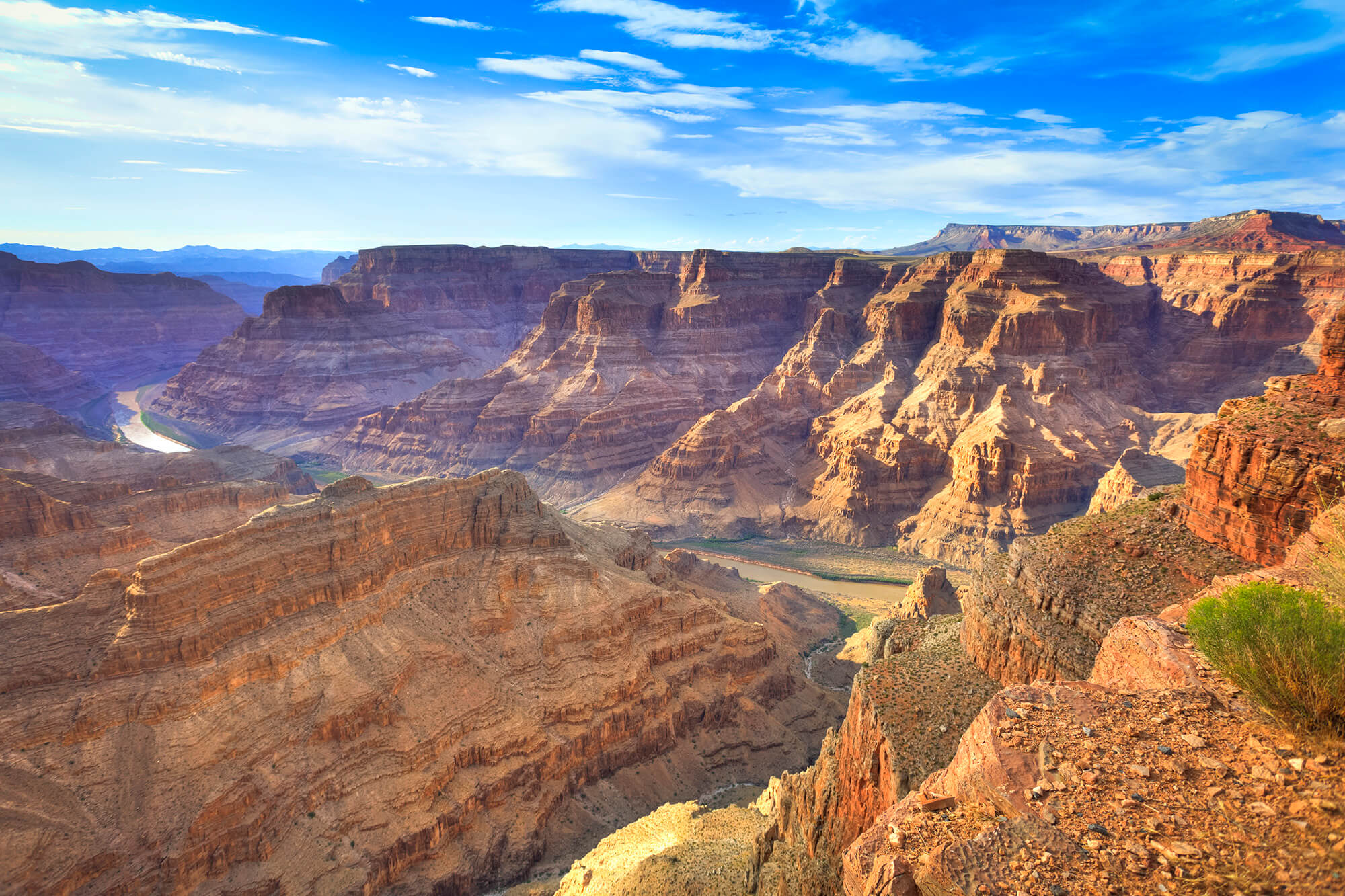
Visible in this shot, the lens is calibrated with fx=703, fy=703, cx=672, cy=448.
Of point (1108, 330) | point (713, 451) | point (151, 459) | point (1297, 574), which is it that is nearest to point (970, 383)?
point (1108, 330)

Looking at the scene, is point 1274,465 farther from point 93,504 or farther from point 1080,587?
point 93,504

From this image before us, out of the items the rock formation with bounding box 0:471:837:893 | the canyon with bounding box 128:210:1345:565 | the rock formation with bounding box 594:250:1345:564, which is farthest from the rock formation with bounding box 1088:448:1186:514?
the rock formation with bounding box 0:471:837:893

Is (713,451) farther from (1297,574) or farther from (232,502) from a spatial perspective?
(1297,574)

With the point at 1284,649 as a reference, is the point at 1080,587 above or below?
below

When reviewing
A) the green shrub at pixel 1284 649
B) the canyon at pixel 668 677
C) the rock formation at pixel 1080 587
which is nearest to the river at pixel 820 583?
the canyon at pixel 668 677

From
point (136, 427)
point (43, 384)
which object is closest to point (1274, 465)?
point (136, 427)

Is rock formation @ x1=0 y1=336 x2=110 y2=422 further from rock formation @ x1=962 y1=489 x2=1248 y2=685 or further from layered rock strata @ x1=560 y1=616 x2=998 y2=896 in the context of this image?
rock formation @ x1=962 y1=489 x2=1248 y2=685
